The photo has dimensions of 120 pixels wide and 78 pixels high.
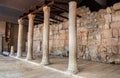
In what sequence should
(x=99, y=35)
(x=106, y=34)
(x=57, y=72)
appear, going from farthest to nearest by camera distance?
(x=99, y=35) → (x=106, y=34) → (x=57, y=72)

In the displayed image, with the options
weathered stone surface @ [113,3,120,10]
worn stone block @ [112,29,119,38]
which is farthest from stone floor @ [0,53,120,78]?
weathered stone surface @ [113,3,120,10]

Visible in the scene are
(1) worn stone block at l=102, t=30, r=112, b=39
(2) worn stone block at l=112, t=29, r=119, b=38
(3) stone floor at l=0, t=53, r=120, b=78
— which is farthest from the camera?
(1) worn stone block at l=102, t=30, r=112, b=39

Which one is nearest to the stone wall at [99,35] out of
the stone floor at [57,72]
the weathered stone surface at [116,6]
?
the weathered stone surface at [116,6]

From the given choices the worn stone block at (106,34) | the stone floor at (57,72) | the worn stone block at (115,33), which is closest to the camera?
the stone floor at (57,72)

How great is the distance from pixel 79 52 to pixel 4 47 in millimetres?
9058

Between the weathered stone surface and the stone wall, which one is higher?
the weathered stone surface

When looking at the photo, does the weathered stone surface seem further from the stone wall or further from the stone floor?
the stone floor

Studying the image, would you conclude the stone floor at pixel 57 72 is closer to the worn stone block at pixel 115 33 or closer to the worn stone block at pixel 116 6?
the worn stone block at pixel 115 33

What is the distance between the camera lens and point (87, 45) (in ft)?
27.7

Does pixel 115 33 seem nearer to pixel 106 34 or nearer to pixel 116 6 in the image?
pixel 106 34

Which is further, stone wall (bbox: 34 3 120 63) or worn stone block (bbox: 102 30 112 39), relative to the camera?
worn stone block (bbox: 102 30 112 39)

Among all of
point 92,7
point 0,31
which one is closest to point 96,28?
point 92,7

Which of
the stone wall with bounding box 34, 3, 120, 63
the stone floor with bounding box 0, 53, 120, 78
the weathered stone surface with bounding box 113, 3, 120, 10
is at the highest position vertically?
the weathered stone surface with bounding box 113, 3, 120, 10

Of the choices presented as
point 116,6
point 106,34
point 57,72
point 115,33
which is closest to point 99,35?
point 106,34
